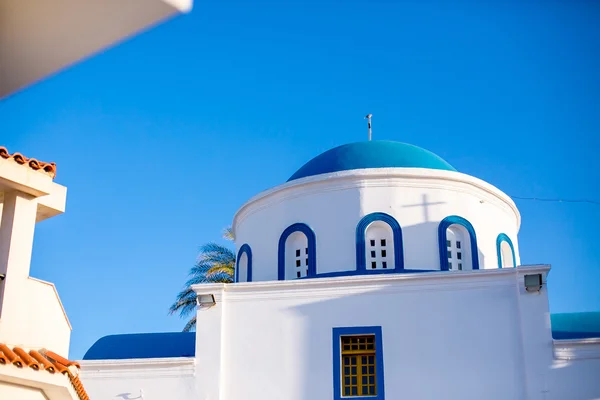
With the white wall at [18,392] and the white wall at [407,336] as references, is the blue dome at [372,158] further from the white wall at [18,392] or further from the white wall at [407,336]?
the white wall at [18,392]

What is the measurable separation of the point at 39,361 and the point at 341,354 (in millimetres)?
8774

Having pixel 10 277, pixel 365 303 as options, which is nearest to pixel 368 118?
pixel 365 303

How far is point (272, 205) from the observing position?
1991cm

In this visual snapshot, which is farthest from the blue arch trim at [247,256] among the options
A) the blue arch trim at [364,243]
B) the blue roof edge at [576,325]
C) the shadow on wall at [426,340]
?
the blue roof edge at [576,325]

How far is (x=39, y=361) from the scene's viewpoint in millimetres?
9094

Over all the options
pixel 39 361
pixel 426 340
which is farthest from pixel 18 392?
pixel 426 340

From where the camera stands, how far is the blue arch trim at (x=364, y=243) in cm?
1828

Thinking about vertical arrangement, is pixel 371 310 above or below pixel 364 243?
below

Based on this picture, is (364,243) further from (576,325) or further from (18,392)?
(18,392)

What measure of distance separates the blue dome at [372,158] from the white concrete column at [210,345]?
4.26 m

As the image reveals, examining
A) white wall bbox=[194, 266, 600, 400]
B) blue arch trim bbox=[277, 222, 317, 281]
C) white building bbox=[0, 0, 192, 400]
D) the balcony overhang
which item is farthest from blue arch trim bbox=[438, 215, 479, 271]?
the balcony overhang

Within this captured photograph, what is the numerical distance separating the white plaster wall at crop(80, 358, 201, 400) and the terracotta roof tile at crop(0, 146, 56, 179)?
8.04m

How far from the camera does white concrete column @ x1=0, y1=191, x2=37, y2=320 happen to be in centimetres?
922

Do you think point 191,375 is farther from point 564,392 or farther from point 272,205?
point 564,392
